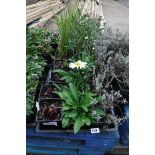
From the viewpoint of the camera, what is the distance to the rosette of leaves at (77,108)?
1.73 metres

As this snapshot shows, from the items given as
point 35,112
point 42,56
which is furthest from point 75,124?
point 42,56

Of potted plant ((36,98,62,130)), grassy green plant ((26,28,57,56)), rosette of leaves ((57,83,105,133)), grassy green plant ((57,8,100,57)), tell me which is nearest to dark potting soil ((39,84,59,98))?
potted plant ((36,98,62,130))

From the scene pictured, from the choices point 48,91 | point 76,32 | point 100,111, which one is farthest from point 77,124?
point 76,32

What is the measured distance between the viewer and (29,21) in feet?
9.00

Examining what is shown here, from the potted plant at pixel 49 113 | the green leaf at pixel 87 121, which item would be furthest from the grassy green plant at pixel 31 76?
the green leaf at pixel 87 121

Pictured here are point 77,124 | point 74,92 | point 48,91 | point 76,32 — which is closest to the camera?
point 77,124

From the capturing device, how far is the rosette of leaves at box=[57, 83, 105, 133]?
1729mm

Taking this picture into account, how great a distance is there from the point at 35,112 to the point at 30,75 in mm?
237

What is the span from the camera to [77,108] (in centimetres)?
179

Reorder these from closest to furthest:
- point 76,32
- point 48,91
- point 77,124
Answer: point 77,124 < point 48,91 < point 76,32

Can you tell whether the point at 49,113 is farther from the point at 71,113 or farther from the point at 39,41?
the point at 39,41

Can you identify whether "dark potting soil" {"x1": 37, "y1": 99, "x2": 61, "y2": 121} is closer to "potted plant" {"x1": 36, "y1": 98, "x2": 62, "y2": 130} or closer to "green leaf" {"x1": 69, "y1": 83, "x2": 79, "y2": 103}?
"potted plant" {"x1": 36, "y1": 98, "x2": 62, "y2": 130}

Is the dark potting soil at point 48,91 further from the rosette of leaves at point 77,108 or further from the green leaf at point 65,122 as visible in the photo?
the green leaf at point 65,122
